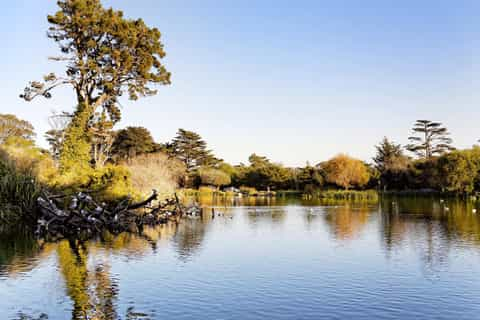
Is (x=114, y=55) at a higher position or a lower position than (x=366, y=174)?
higher

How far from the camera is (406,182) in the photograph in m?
58.8

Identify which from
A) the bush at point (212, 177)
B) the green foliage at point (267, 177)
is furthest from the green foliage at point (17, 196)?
the green foliage at point (267, 177)

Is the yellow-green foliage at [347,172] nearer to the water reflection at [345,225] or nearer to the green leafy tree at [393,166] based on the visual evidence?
the green leafy tree at [393,166]

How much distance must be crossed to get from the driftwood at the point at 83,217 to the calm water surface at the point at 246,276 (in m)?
1.84

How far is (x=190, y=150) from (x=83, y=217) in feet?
155

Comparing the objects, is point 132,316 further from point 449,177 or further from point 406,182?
point 406,182

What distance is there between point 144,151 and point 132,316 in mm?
47789

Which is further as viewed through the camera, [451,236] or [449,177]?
[449,177]

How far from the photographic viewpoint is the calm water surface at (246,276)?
8.59m

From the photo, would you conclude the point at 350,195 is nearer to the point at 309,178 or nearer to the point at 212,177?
the point at 309,178

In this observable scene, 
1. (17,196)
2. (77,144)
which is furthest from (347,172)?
(17,196)

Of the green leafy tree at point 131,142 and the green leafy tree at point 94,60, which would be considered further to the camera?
the green leafy tree at point 131,142

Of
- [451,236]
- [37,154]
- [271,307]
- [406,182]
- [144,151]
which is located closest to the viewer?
[271,307]

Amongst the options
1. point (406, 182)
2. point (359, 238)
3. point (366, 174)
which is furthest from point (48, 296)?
point (406, 182)
